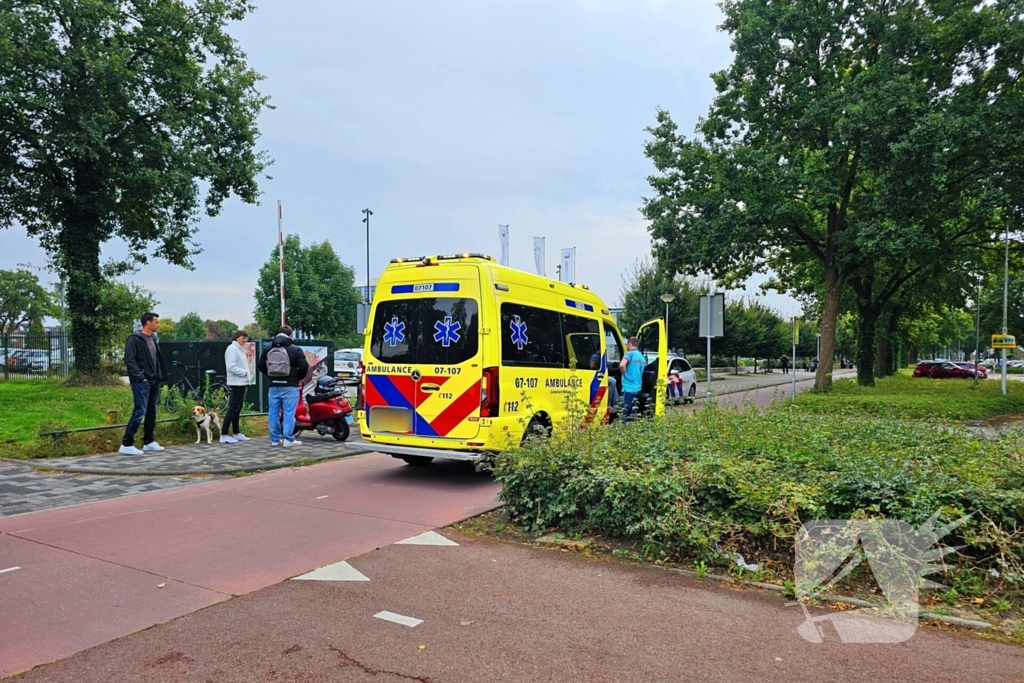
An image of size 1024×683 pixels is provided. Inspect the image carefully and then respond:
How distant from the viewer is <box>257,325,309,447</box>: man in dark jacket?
1037 cm

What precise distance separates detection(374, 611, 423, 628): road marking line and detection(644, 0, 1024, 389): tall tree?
1684 cm

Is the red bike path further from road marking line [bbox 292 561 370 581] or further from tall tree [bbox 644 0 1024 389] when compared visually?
tall tree [bbox 644 0 1024 389]

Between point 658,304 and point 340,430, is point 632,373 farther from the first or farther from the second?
point 658,304

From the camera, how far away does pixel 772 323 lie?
5381cm

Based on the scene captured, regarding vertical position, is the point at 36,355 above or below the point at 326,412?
above

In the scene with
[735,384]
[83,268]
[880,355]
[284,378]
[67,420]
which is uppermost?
[83,268]

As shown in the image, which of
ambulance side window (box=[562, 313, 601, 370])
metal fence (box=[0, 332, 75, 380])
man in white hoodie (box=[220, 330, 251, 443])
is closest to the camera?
ambulance side window (box=[562, 313, 601, 370])

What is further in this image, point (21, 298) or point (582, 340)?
point (21, 298)

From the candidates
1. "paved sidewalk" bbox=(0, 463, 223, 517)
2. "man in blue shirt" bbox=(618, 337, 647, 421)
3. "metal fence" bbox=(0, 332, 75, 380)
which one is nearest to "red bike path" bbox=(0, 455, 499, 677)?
"paved sidewalk" bbox=(0, 463, 223, 517)

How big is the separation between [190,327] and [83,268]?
86.7 meters

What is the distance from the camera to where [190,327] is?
3885 inches

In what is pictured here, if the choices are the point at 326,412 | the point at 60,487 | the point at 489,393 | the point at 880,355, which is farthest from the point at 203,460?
the point at 880,355

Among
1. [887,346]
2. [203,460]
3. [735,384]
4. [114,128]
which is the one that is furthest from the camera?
[887,346]

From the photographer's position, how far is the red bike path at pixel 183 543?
3.98 meters
